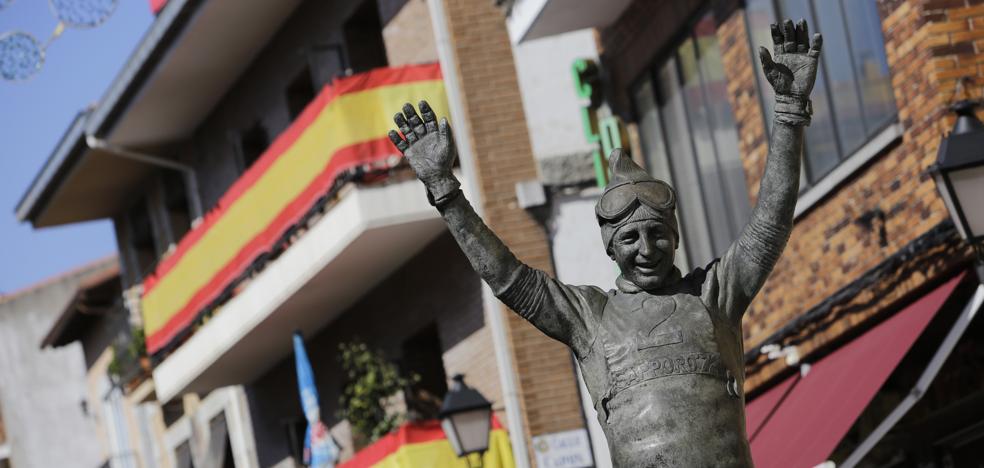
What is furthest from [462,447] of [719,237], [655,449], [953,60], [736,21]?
[655,449]

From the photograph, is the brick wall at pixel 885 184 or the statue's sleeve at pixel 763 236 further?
the brick wall at pixel 885 184

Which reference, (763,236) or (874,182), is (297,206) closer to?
(874,182)

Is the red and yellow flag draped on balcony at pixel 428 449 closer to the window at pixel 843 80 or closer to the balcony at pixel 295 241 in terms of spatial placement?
the balcony at pixel 295 241

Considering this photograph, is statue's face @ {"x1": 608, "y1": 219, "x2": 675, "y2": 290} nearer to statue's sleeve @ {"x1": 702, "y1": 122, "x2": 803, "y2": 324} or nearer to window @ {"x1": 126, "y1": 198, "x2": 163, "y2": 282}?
statue's sleeve @ {"x1": 702, "y1": 122, "x2": 803, "y2": 324}

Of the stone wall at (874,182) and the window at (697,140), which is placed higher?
the window at (697,140)

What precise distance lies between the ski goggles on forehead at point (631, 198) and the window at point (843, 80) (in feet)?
22.6

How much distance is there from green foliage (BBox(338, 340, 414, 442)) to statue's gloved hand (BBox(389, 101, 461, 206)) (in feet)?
46.3

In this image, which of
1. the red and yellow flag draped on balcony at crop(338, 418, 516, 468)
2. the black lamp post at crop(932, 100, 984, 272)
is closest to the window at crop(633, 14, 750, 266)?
the red and yellow flag draped on balcony at crop(338, 418, 516, 468)

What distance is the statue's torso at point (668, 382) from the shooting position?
6703 millimetres

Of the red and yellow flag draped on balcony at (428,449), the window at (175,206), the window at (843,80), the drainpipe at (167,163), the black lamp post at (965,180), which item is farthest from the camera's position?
the window at (175,206)

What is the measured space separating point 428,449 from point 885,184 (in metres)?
6.71

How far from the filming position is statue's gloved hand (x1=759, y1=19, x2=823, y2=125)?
6848 mm

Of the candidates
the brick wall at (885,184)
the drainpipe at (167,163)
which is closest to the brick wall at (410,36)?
the brick wall at (885,184)

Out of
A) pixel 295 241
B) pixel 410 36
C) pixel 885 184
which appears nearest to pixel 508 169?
pixel 410 36
